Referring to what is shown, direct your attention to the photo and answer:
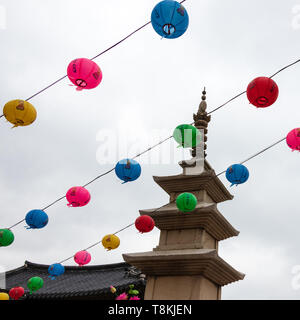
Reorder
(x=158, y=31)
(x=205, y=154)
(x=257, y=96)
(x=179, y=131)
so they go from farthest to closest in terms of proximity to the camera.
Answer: (x=205, y=154) < (x=179, y=131) < (x=257, y=96) < (x=158, y=31)

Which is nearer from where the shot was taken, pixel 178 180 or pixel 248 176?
pixel 248 176

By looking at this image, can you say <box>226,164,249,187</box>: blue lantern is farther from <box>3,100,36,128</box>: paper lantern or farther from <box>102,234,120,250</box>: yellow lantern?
<box>3,100,36,128</box>: paper lantern

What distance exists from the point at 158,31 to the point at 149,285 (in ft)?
20.4

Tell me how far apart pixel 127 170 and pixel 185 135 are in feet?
4.45

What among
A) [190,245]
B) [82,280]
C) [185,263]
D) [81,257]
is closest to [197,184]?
[190,245]

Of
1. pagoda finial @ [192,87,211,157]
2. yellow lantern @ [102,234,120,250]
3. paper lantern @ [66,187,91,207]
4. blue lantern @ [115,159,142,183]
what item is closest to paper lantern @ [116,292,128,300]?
yellow lantern @ [102,234,120,250]

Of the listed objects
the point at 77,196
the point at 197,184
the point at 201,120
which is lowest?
the point at 77,196

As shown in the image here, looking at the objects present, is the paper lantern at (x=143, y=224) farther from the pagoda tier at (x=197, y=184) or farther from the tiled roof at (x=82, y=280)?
the tiled roof at (x=82, y=280)

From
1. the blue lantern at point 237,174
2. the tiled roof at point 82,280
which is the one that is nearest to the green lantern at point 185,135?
the blue lantern at point 237,174

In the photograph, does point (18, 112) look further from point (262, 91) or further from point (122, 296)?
point (122, 296)

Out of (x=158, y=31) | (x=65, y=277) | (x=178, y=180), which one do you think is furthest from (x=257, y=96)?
(x=65, y=277)

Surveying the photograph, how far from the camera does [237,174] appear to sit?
773 centimetres
